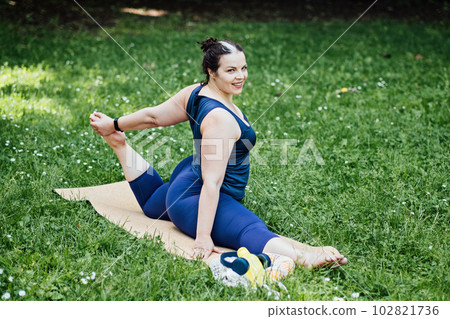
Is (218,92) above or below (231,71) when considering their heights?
below

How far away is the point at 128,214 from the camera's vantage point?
116 inches

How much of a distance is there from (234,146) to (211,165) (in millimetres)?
236

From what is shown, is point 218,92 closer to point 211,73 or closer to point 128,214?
point 211,73

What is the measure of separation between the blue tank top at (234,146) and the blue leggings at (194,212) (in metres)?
0.06

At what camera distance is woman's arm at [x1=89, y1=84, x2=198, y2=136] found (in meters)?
2.81

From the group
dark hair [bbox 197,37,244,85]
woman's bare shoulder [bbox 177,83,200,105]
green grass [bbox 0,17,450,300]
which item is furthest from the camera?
woman's bare shoulder [bbox 177,83,200,105]

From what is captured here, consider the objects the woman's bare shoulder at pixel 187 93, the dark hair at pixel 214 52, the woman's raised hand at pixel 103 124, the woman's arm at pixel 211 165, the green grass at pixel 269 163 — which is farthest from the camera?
the woman's raised hand at pixel 103 124

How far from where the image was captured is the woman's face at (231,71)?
2559 mm

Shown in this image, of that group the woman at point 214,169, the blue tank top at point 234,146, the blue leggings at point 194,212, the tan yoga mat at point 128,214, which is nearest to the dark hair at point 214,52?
the woman at point 214,169

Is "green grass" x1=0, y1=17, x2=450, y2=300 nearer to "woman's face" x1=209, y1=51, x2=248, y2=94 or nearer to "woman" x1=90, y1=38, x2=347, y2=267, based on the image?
"woman" x1=90, y1=38, x2=347, y2=267

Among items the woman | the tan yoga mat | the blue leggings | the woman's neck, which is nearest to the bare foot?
the woman

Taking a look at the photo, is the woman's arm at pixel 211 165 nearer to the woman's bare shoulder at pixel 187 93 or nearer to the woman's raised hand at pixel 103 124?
the woman's bare shoulder at pixel 187 93

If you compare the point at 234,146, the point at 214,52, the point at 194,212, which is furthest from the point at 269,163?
the point at 214,52

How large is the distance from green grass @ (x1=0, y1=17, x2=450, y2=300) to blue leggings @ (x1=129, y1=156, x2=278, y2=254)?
23 cm
